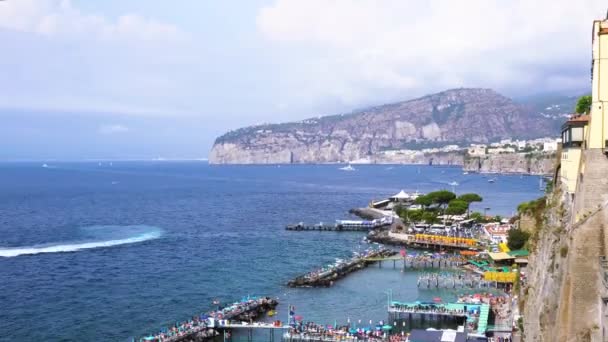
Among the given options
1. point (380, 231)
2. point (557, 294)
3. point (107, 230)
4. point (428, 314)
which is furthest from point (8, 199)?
point (557, 294)

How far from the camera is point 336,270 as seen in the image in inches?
2069

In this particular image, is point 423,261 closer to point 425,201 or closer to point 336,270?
point 336,270

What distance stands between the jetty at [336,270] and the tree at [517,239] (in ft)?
39.3

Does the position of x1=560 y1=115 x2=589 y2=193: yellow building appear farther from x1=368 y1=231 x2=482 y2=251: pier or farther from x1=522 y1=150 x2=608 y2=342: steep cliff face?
x1=368 y1=231 x2=482 y2=251: pier

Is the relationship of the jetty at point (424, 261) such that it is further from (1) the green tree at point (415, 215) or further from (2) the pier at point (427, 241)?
(1) the green tree at point (415, 215)

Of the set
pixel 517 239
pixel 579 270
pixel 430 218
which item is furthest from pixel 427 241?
pixel 579 270

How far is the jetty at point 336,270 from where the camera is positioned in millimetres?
48706

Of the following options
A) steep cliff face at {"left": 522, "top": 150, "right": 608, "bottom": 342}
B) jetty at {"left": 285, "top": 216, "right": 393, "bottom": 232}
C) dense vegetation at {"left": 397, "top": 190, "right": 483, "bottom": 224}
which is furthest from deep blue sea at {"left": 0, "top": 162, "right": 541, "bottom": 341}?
steep cliff face at {"left": 522, "top": 150, "right": 608, "bottom": 342}

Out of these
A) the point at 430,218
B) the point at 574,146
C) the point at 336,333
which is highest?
the point at 574,146

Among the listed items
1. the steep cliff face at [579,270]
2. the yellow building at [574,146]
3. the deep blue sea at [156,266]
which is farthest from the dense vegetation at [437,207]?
the steep cliff face at [579,270]

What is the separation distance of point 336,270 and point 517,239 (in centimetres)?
1517

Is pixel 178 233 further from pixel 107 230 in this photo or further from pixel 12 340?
pixel 12 340

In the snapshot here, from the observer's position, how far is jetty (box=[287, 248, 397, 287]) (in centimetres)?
4871

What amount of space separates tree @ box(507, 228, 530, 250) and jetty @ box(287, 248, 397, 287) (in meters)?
12.0
